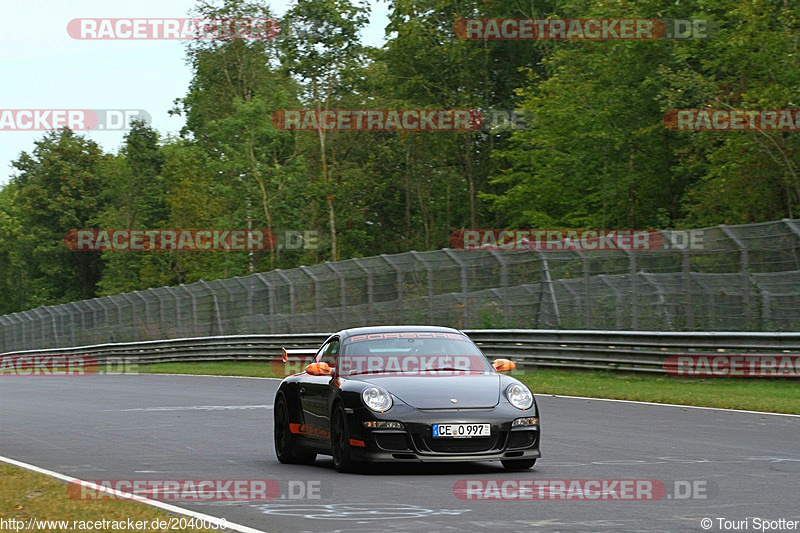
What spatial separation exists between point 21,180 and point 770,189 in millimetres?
78358

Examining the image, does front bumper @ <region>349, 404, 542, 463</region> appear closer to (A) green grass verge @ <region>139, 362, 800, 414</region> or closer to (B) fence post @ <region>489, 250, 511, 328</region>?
(A) green grass verge @ <region>139, 362, 800, 414</region>

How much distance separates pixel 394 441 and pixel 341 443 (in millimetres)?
720

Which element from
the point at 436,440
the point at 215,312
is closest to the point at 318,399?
the point at 436,440

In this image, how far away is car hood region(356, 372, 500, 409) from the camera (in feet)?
35.6

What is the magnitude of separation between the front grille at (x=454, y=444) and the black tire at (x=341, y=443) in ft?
2.48

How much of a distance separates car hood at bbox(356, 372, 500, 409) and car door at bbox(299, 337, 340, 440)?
1.56ft

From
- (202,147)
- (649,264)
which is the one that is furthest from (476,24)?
(649,264)

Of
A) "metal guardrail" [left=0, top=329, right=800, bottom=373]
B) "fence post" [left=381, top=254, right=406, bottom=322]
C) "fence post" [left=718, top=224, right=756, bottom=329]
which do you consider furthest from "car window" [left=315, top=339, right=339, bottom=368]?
"fence post" [left=381, top=254, right=406, bottom=322]

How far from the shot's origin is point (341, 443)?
37.1ft

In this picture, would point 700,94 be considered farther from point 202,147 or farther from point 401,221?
point 202,147

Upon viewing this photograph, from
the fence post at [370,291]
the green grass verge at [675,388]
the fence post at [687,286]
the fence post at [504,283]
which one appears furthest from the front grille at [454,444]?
the fence post at [370,291]

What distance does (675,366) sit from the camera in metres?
23.7

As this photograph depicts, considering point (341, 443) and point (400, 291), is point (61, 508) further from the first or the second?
point (400, 291)

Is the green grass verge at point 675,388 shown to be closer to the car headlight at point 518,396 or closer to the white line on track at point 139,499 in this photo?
the car headlight at point 518,396
